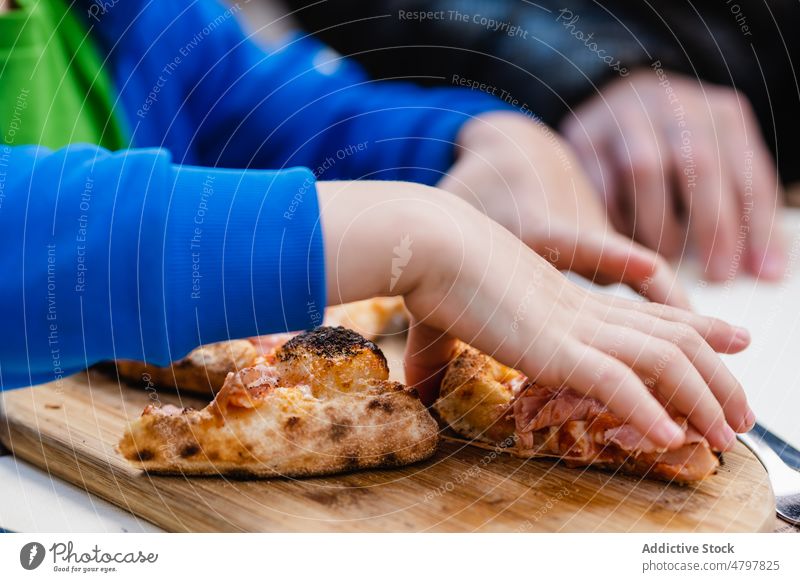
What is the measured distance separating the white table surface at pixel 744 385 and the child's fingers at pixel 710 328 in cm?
8

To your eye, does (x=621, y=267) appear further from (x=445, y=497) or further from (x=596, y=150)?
(x=445, y=497)

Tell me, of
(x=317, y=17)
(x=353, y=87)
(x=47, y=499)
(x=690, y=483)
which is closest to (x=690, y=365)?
(x=690, y=483)

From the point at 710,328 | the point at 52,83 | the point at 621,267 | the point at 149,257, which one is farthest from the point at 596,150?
the point at 52,83

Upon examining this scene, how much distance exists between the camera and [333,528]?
52cm

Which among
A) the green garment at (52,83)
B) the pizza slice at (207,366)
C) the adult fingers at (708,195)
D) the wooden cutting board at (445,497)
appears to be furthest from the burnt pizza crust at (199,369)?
the adult fingers at (708,195)

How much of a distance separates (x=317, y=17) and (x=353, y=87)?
12 centimetres

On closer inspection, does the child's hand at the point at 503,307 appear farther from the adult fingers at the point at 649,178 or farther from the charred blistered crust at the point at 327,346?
the adult fingers at the point at 649,178

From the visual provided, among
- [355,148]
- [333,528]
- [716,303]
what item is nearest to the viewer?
[333,528]

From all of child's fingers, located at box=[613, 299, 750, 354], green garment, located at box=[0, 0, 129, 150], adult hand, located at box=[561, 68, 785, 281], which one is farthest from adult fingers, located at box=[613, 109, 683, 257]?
green garment, located at box=[0, 0, 129, 150]

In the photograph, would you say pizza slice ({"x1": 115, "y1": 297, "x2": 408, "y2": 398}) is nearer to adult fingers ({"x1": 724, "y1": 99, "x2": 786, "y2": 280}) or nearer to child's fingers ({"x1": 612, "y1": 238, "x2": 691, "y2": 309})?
child's fingers ({"x1": 612, "y1": 238, "x2": 691, "y2": 309})

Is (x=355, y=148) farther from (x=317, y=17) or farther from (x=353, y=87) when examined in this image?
(x=317, y=17)

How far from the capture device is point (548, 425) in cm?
59

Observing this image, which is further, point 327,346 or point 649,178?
point 649,178

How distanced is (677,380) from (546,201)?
27 cm
